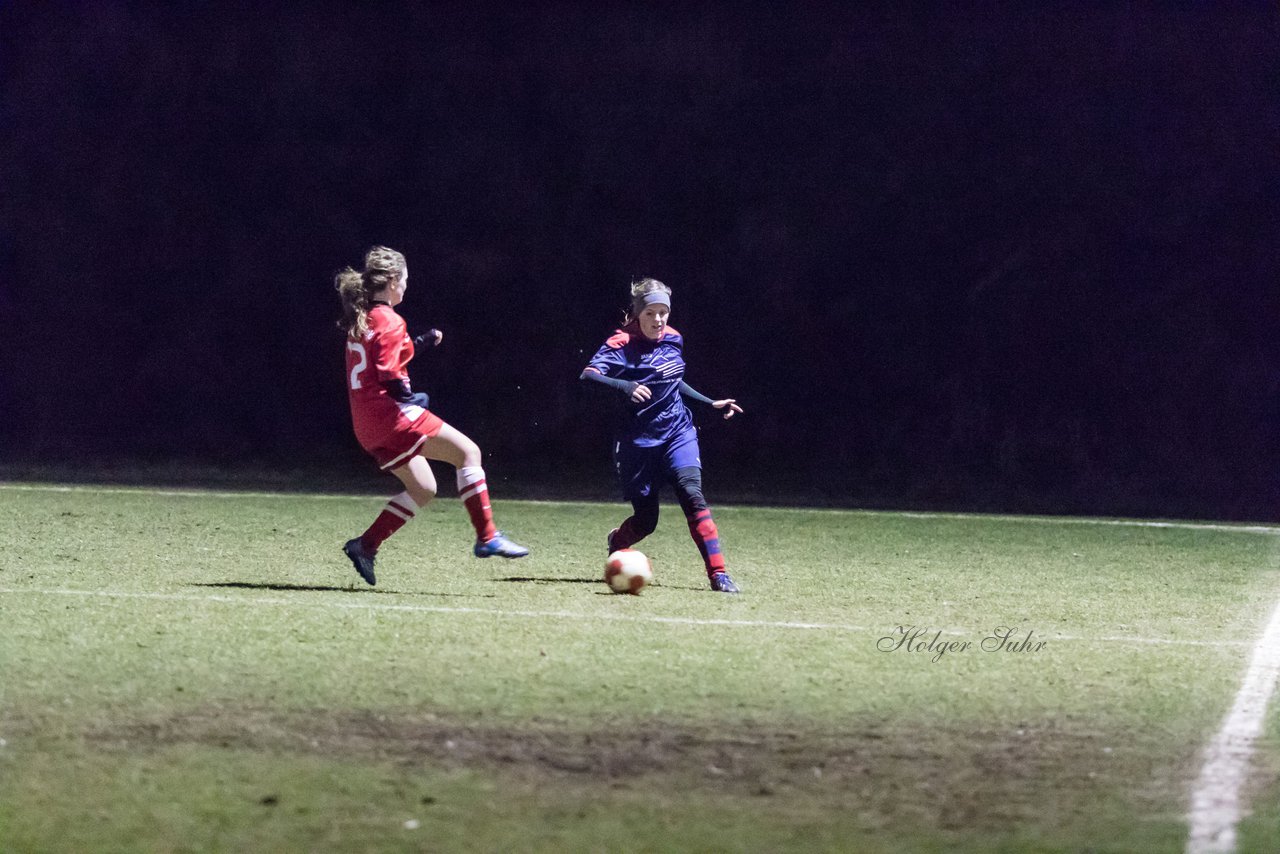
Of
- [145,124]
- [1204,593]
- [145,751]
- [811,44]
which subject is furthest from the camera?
[145,124]

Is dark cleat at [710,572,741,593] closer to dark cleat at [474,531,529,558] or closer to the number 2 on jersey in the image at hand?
dark cleat at [474,531,529,558]

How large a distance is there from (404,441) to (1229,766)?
461 cm

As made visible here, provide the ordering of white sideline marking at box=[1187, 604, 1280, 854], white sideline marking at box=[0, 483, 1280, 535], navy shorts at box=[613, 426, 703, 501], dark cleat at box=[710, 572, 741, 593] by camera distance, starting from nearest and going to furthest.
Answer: white sideline marking at box=[1187, 604, 1280, 854]
dark cleat at box=[710, 572, 741, 593]
navy shorts at box=[613, 426, 703, 501]
white sideline marking at box=[0, 483, 1280, 535]

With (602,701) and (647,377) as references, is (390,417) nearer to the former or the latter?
(647,377)

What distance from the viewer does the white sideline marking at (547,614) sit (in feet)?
23.9

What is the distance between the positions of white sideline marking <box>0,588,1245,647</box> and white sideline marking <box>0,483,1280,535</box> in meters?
6.14

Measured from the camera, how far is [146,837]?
393 cm

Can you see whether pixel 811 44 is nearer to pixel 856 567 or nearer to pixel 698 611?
pixel 856 567

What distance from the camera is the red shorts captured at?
27.8 ft

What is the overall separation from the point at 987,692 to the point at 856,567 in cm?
408

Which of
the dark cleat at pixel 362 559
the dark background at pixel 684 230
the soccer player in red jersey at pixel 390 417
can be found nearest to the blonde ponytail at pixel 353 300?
the soccer player in red jersey at pixel 390 417

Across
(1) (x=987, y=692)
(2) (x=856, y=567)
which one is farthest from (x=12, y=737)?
(2) (x=856, y=567)

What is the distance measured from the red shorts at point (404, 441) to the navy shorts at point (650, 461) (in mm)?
966

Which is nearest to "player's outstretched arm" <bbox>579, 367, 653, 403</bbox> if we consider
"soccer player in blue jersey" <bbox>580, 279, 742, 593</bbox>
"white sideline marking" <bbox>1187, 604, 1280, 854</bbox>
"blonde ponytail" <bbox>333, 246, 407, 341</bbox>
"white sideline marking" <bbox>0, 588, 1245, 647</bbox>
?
"soccer player in blue jersey" <bbox>580, 279, 742, 593</bbox>
